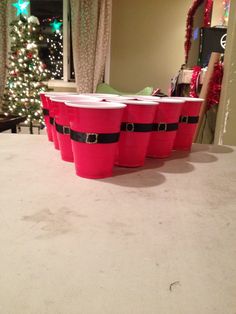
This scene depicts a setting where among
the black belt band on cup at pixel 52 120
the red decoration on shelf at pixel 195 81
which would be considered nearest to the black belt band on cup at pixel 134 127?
the black belt band on cup at pixel 52 120

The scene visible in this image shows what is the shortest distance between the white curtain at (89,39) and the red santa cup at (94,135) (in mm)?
3464

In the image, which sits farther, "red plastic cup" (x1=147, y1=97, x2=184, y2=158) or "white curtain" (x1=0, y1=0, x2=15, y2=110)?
"white curtain" (x1=0, y1=0, x2=15, y2=110)

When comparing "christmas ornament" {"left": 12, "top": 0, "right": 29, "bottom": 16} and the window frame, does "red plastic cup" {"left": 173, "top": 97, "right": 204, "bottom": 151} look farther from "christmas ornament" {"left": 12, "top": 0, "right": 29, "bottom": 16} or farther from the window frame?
"christmas ornament" {"left": 12, "top": 0, "right": 29, "bottom": 16}

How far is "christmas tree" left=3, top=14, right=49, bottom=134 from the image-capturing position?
336cm

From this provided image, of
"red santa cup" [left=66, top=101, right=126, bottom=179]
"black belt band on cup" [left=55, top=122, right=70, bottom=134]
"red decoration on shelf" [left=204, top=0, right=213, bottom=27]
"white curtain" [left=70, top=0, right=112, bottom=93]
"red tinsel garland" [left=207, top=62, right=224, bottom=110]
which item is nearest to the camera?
"red santa cup" [left=66, top=101, right=126, bottom=179]

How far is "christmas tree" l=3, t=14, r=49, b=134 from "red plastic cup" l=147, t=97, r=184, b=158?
10.1 feet

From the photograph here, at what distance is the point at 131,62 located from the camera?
3779 millimetres

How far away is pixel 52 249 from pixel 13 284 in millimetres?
58

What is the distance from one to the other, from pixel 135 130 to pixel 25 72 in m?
3.33

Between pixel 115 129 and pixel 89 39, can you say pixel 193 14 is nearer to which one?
pixel 89 39

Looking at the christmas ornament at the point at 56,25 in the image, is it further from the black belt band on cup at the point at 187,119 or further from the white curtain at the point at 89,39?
the black belt band on cup at the point at 187,119

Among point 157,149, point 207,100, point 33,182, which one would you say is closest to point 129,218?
point 33,182

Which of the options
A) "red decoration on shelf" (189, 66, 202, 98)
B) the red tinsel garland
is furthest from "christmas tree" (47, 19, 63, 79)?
the red tinsel garland

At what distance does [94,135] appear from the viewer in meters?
0.48
